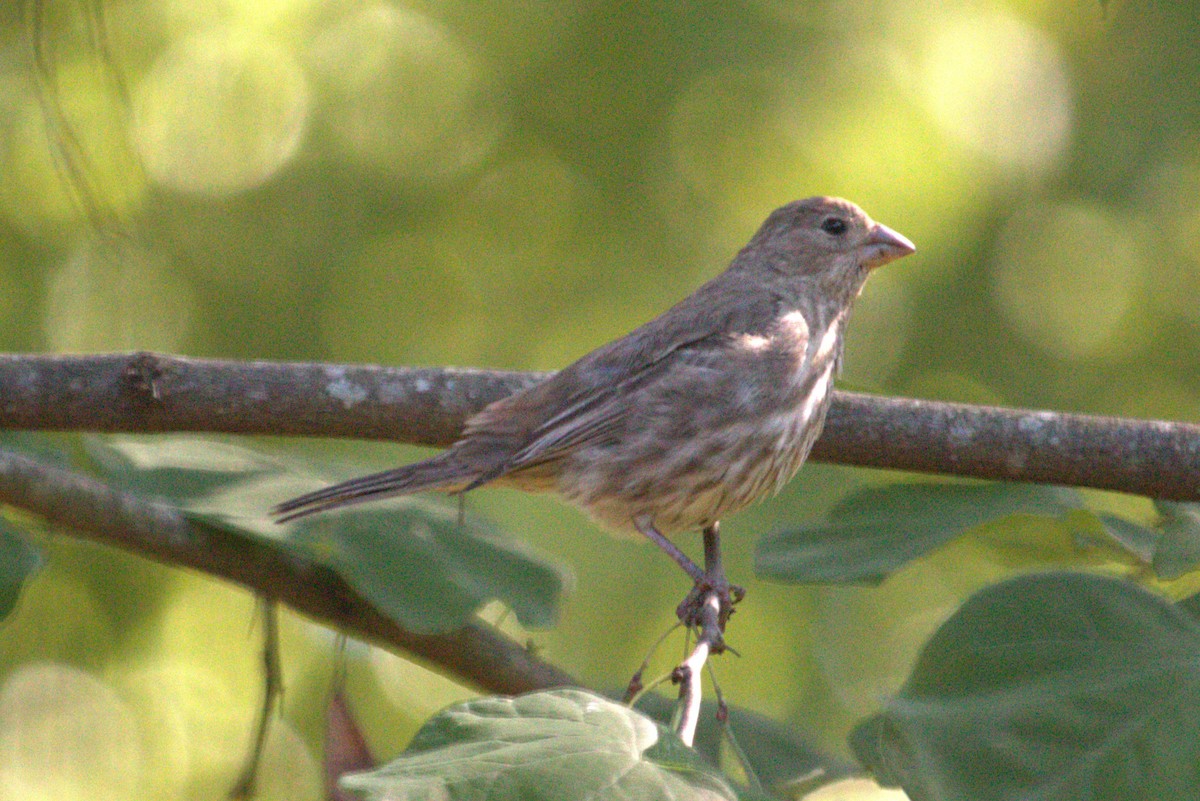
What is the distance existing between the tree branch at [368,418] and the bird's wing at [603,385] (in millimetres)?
508

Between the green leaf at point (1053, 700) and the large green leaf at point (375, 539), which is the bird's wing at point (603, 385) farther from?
the green leaf at point (1053, 700)

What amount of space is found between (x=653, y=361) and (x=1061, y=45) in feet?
10.8

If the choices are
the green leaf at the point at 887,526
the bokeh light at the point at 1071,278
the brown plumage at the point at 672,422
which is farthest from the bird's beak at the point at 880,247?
the bokeh light at the point at 1071,278

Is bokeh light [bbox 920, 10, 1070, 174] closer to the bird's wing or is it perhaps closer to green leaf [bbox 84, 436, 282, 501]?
the bird's wing

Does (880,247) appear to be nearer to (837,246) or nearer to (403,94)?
(837,246)

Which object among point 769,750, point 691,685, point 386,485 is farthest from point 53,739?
point 691,685

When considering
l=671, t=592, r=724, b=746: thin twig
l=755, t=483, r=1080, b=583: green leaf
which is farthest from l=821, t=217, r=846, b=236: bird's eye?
l=671, t=592, r=724, b=746: thin twig

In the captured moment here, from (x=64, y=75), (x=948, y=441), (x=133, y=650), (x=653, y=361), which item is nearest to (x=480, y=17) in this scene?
(x=64, y=75)

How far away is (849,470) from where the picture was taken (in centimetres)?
483

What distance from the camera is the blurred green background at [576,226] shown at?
16.9 feet

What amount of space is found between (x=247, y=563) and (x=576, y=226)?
2635mm

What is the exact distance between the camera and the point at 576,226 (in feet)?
18.5

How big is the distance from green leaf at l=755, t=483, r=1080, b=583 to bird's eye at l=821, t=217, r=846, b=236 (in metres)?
1.41

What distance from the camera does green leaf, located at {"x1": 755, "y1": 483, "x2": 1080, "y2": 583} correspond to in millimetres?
2752
